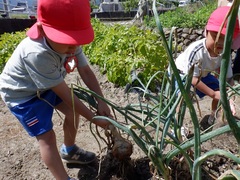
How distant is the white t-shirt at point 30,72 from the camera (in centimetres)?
151


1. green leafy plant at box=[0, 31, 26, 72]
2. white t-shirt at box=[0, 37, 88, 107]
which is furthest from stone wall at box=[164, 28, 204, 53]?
white t-shirt at box=[0, 37, 88, 107]

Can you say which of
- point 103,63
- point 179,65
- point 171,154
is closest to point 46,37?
point 171,154

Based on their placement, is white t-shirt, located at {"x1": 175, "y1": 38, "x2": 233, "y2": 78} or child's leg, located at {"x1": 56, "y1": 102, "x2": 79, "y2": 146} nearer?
child's leg, located at {"x1": 56, "y1": 102, "x2": 79, "y2": 146}

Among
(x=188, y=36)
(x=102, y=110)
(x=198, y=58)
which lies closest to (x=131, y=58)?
(x=198, y=58)

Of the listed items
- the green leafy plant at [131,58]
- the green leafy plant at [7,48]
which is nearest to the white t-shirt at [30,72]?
the green leafy plant at [131,58]

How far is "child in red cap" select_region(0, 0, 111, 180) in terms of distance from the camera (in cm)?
141

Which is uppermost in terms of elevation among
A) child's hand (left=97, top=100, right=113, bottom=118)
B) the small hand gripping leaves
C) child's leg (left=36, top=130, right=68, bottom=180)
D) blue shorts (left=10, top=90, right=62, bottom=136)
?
the small hand gripping leaves

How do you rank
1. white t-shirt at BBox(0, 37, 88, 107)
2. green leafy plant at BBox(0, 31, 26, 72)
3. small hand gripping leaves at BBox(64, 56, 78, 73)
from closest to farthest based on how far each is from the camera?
1. white t-shirt at BBox(0, 37, 88, 107)
2. small hand gripping leaves at BBox(64, 56, 78, 73)
3. green leafy plant at BBox(0, 31, 26, 72)

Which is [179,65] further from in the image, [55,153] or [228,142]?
[55,153]

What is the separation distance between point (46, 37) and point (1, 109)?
1765 millimetres

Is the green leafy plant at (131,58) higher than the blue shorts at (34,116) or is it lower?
lower

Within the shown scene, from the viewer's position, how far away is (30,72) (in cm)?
153

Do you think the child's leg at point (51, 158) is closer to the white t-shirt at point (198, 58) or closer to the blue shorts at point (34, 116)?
the blue shorts at point (34, 116)

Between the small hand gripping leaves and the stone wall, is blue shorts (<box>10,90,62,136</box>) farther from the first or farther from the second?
the stone wall
